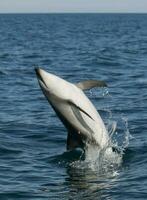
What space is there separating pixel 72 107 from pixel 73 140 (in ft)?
2.31

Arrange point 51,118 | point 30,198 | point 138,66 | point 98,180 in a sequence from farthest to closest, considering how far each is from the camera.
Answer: point 138,66 < point 51,118 < point 98,180 < point 30,198

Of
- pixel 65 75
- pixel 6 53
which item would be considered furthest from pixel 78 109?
pixel 6 53

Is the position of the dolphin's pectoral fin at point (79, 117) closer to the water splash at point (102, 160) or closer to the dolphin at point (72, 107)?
the dolphin at point (72, 107)

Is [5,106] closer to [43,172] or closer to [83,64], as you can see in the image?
[43,172]

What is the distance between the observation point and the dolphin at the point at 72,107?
1426 centimetres

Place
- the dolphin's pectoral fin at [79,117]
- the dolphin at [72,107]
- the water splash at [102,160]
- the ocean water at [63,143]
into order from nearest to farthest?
the ocean water at [63,143] → the dolphin at [72,107] → the dolphin's pectoral fin at [79,117] → the water splash at [102,160]

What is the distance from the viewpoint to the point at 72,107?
47.0 ft

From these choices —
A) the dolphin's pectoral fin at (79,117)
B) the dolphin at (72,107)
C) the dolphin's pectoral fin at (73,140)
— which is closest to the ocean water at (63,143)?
the dolphin's pectoral fin at (73,140)

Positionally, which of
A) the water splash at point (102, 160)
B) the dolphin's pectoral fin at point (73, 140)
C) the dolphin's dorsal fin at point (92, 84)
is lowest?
the water splash at point (102, 160)

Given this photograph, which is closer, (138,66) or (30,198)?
(30,198)

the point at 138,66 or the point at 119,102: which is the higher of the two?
the point at 138,66

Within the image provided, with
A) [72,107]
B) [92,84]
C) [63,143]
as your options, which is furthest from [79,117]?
[63,143]

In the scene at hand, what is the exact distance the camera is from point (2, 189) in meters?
13.3

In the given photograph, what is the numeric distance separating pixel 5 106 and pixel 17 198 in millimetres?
10791
